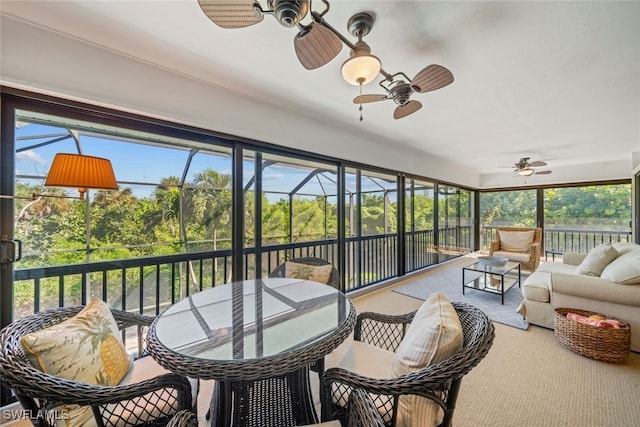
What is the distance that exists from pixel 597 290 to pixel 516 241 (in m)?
3.63

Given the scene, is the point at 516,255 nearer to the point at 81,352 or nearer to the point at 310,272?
the point at 310,272

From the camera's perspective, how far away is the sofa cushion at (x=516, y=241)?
5.34 meters

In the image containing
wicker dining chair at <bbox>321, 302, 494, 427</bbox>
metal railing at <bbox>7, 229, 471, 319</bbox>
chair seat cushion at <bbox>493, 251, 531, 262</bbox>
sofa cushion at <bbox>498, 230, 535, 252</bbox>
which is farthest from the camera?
sofa cushion at <bbox>498, 230, 535, 252</bbox>

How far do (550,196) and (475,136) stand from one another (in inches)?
174

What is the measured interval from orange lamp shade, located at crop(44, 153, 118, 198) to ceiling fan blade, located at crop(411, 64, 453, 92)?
7.14ft

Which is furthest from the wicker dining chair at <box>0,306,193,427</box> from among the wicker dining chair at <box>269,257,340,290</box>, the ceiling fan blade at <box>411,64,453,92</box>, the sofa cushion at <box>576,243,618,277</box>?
the sofa cushion at <box>576,243,618,277</box>

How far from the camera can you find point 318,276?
2238 millimetres

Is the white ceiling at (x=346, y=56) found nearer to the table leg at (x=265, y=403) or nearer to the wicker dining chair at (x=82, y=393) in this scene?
the wicker dining chair at (x=82, y=393)

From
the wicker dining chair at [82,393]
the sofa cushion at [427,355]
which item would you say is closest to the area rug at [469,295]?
the sofa cushion at [427,355]

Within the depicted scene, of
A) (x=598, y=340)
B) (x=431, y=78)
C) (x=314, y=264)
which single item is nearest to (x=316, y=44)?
(x=431, y=78)

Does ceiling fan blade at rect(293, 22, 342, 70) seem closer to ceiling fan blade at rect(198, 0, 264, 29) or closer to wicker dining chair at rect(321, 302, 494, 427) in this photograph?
ceiling fan blade at rect(198, 0, 264, 29)

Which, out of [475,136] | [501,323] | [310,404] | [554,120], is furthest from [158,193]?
[554,120]

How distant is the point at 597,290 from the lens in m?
2.30

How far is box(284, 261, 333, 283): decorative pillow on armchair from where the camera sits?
2.24 metres
